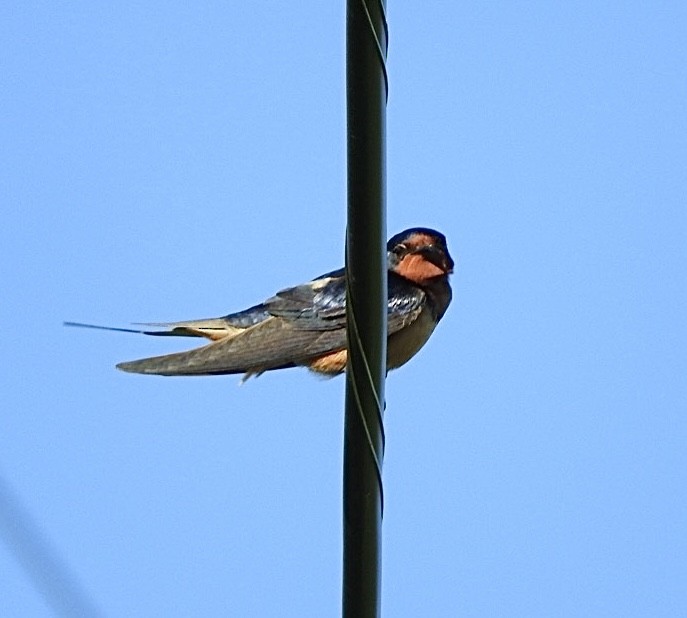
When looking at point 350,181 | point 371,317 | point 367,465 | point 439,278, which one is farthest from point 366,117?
point 439,278

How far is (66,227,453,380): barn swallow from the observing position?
4.73 metres

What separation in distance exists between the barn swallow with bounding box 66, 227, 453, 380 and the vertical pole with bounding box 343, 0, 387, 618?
8.50 feet

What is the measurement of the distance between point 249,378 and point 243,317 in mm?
761

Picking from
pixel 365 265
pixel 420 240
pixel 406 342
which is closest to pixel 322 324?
pixel 406 342

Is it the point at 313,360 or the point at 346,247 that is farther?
the point at 313,360

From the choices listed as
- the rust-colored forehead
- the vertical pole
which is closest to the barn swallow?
the rust-colored forehead

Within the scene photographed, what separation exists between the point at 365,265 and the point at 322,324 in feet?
10.1

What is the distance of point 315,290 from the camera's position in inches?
204

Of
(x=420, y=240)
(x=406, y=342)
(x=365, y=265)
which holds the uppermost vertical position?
(x=420, y=240)

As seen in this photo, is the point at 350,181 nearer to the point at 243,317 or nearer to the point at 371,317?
the point at 371,317

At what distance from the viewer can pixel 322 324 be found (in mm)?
4980

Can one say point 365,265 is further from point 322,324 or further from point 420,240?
point 420,240

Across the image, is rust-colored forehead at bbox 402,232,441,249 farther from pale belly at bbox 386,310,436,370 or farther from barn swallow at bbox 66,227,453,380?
pale belly at bbox 386,310,436,370

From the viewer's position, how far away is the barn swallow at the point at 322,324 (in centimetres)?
473
